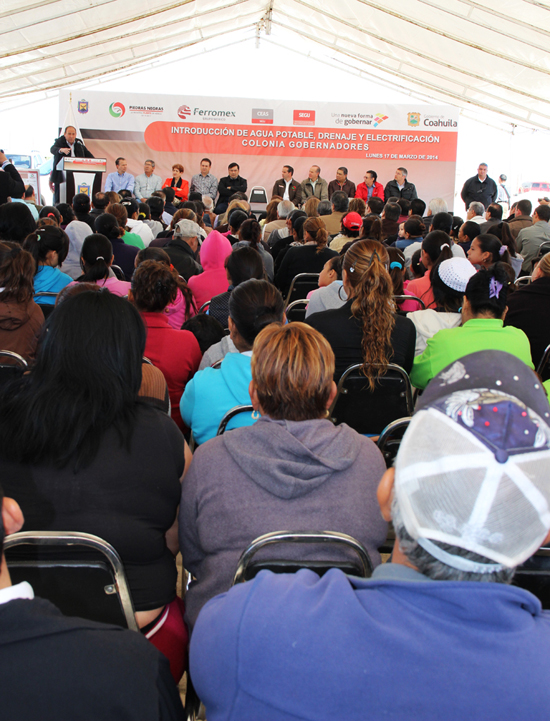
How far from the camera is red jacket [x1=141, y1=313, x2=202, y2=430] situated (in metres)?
2.75

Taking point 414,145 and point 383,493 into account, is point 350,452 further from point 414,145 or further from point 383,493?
point 414,145

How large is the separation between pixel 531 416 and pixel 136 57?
50.1 feet

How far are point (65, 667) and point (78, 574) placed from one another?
0.52 metres

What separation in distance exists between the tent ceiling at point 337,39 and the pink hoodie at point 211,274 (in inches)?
Result: 280

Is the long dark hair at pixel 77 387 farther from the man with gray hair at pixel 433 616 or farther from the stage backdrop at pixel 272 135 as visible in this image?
the stage backdrop at pixel 272 135

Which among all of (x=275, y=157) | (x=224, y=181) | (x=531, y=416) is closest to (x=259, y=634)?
(x=531, y=416)

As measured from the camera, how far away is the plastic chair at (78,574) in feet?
3.89

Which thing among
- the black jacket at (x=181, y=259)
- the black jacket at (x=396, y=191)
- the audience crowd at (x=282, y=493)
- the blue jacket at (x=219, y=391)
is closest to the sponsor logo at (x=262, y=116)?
the black jacket at (x=396, y=191)

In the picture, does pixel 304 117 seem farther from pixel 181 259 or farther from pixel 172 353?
pixel 172 353

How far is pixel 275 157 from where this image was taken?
12664mm

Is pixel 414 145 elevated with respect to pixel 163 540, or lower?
elevated

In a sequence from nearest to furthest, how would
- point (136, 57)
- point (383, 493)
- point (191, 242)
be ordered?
point (383, 493) → point (191, 242) → point (136, 57)

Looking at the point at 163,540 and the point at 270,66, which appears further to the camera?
the point at 270,66

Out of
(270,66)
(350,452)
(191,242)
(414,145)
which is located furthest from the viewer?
(270,66)
